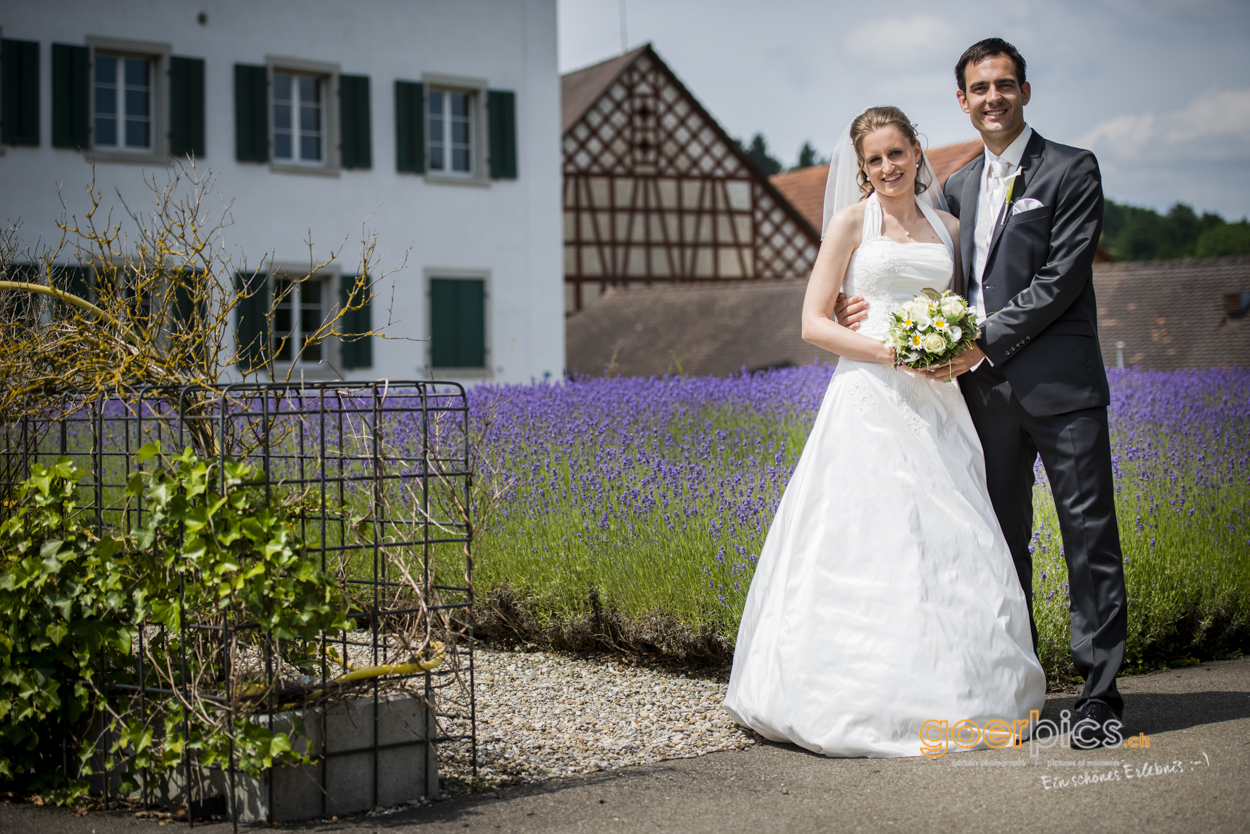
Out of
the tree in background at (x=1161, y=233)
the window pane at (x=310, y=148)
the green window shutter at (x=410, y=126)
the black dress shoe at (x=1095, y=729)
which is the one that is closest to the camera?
the black dress shoe at (x=1095, y=729)

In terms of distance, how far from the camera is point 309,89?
621 inches

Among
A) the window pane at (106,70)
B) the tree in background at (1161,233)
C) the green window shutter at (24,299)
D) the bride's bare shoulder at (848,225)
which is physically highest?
the tree in background at (1161,233)

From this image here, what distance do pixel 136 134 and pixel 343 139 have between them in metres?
2.49

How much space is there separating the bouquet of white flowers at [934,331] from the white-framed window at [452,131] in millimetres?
13373

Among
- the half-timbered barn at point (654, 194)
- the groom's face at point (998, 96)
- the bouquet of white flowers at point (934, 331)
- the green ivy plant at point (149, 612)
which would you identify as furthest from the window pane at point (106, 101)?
the bouquet of white flowers at point (934, 331)

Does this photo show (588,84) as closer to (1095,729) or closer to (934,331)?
(934,331)

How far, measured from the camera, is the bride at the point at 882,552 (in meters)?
3.51

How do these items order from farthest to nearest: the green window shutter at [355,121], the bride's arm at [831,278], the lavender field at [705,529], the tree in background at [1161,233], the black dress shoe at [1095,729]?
the tree in background at [1161,233] < the green window shutter at [355,121] < the lavender field at [705,529] < the bride's arm at [831,278] < the black dress shoe at [1095,729]

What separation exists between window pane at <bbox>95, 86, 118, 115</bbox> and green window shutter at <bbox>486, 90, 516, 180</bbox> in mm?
4721

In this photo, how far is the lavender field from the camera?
4.75 meters

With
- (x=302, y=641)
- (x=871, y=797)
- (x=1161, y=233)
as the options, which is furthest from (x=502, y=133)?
(x=1161, y=233)

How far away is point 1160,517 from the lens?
5156mm

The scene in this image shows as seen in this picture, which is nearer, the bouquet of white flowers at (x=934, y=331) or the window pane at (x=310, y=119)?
the bouquet of white flowers at (x=934, y=331)

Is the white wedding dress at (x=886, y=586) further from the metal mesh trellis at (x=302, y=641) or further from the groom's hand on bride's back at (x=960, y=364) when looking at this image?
the metal mesh trellis at (x=302, y=641)
